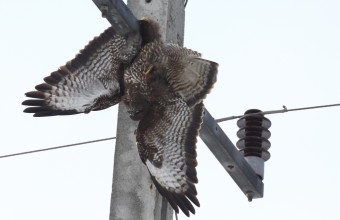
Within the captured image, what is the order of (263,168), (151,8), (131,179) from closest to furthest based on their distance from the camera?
(131,179)
(151,8)
(263,168)

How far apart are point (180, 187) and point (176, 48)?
90 cm

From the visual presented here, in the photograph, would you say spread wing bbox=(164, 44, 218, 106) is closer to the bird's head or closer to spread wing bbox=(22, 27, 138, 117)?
the bird's head

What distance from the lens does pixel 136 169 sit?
260 inches

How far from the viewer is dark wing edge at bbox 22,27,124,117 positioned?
7.13m

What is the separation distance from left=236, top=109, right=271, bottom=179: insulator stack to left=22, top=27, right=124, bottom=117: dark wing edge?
130 cm

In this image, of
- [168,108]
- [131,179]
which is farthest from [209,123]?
[131,179]

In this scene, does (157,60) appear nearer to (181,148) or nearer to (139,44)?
(139,44)

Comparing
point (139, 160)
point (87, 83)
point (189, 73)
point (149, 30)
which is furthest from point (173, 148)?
point (87, 83)

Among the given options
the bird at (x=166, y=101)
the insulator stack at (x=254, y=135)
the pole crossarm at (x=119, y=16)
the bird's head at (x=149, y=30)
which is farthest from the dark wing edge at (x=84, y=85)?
the insulator stack at (x=254, y=135)

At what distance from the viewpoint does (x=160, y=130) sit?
6844 mm

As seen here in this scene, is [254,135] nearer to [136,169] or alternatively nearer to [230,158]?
[230,158]

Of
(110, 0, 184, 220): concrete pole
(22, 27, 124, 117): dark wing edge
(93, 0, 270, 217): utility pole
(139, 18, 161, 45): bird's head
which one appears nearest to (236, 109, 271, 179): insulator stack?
(93, 0, 270, 217): utility pole

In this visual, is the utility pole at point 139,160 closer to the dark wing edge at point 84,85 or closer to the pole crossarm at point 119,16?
the pole crossarm at point 119,16

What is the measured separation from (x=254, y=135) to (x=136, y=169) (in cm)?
164
